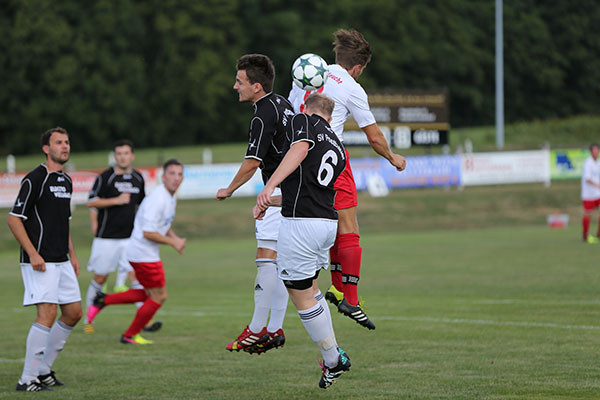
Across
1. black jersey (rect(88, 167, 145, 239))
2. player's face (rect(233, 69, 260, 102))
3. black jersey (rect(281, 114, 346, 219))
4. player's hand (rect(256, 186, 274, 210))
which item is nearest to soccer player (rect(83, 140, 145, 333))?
black jersey (rect(88, 167, 145, 239))

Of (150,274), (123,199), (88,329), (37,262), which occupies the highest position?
(123,199)

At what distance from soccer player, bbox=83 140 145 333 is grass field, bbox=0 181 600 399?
1.02m

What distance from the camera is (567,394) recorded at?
8.12 metres

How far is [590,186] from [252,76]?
18.4 meters

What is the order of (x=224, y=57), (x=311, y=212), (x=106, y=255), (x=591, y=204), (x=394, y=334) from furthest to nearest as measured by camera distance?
(x=224, y=57)
(x=591, y=204)
(x=106, y=255)
(x=394, y=334)
(x=311, y=212)

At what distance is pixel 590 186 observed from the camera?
24.5 metres

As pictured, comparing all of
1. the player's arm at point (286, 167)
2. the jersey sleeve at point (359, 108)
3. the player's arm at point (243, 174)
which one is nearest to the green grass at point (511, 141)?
the jersey sleeve at point (359, 108)

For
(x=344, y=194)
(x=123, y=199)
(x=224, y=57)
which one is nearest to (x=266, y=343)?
(x=344, y=194)

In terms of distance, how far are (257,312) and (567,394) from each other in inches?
116

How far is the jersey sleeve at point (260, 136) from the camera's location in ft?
26.2

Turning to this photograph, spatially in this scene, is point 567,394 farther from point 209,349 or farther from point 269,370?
point 209,349

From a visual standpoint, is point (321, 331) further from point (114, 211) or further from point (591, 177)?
point (591, 177)

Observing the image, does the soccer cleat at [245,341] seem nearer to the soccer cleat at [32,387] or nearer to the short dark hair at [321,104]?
the short dark hair at [321,104]

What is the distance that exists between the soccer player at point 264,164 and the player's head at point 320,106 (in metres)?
0.51
